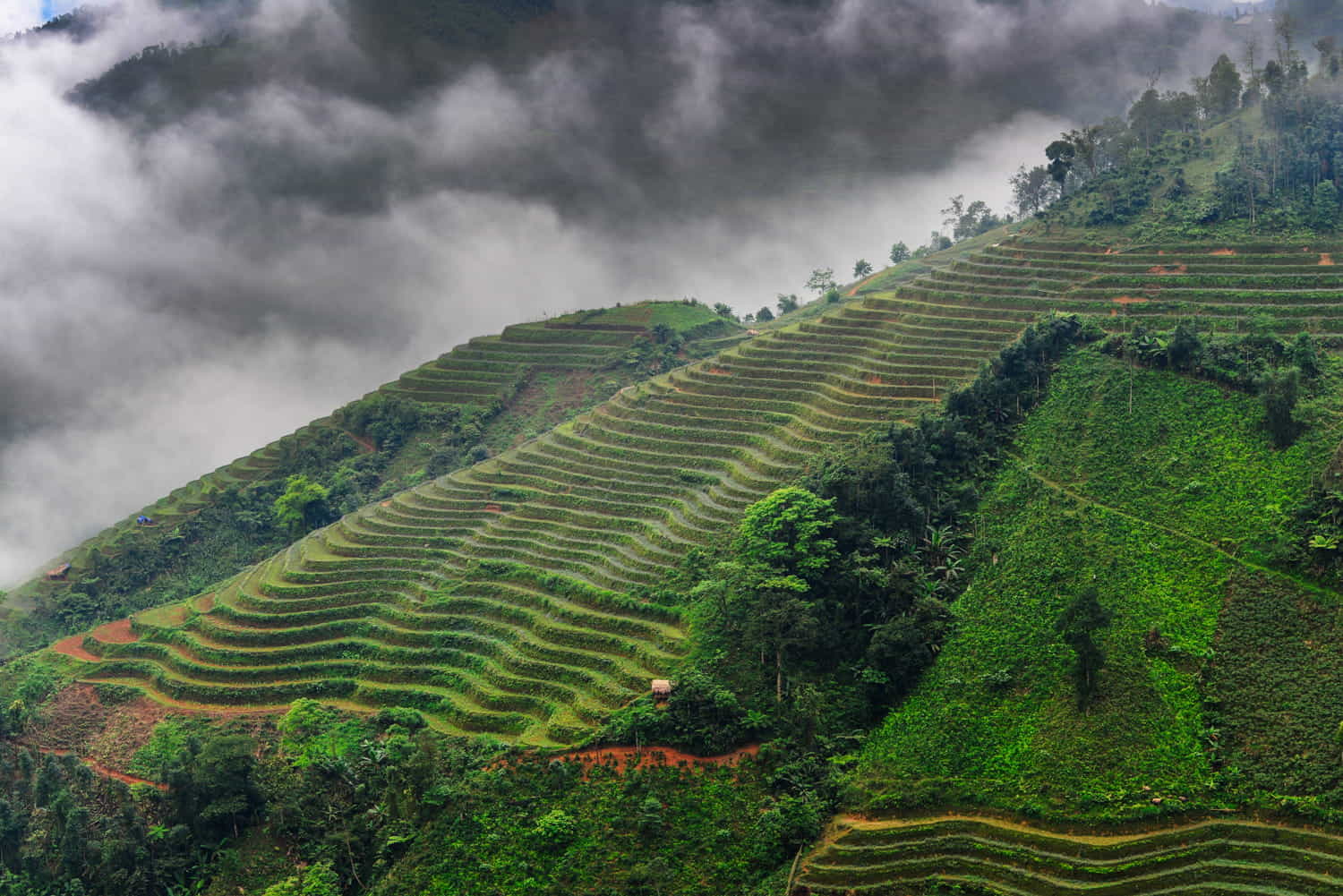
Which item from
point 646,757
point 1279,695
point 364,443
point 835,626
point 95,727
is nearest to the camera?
point 1279,695

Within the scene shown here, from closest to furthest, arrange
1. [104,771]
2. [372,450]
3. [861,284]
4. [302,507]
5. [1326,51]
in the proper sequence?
[104,771], [1326,51], [302,507], [372,450], [861,284]

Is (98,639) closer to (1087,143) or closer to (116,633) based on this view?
(116,633)

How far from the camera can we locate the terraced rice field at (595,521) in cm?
3184

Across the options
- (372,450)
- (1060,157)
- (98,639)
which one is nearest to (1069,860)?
(98,639)

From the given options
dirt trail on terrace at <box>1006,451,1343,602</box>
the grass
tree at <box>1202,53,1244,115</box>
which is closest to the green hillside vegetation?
dirt trail on terrace at <box>1006,451,1343,602</box>

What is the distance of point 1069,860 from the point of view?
21.7 metres

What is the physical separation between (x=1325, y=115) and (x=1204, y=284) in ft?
36.4

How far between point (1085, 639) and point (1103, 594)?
3676mm

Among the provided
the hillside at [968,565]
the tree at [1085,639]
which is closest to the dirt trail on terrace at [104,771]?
the hillside at [968,565]

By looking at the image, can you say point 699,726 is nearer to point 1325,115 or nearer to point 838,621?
point 838,621

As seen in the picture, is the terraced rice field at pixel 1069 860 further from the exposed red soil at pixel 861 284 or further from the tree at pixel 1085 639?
the exposed red soil at pixel 861 284

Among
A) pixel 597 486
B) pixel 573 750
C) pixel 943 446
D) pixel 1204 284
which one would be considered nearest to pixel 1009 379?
pixel 943 446

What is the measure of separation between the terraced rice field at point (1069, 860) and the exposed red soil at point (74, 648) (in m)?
27.6

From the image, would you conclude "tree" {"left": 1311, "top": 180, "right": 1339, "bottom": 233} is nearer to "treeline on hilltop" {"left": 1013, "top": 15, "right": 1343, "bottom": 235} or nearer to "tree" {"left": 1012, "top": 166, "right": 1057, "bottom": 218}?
"treeline on hilltop" {"left": 1013, "top": 15, "right": 1343, "bottom": 235}
